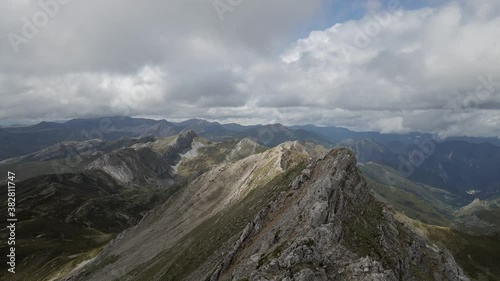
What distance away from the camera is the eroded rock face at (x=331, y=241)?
42.5 m

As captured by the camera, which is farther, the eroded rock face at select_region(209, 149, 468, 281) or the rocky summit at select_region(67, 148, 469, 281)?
the rocky summit at select_region(67, 148, 469, 281)

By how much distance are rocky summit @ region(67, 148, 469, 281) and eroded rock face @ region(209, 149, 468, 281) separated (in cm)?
15

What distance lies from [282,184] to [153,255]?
47200 millimetres

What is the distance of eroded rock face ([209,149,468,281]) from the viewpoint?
42469 mm

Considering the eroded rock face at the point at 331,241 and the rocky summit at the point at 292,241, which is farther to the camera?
the rocky summit at the point at 292,241

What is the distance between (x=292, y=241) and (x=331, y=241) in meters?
5.22

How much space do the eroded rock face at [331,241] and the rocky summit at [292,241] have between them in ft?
0.50

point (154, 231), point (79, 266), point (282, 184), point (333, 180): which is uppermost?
point (333, 180)

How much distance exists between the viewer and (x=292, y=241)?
4931cm

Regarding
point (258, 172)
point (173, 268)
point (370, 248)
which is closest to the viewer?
point (370, 248)

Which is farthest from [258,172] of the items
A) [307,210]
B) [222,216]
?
[307,210]

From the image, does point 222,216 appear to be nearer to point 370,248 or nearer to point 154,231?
point 154,231

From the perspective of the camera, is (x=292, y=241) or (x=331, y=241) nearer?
(x=331, y=241)

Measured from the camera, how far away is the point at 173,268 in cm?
8925
